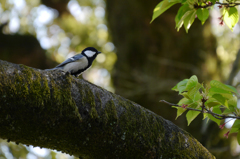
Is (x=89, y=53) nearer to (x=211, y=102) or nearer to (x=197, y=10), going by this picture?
(x=197, y=10)

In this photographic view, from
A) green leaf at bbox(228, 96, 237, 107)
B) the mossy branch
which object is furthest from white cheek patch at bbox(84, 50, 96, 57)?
green leaf at bbox(228, 96, 237, 107)

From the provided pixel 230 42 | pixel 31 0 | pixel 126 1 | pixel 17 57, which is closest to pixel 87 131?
pixel 17 57

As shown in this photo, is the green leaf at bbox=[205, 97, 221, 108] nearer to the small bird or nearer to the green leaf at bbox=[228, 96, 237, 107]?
the green leaf at bbox=[228, 96, 237, 107]

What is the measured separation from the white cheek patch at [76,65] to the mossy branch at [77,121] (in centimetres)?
196

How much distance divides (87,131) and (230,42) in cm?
485

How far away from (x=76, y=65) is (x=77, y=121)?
7.15 feet

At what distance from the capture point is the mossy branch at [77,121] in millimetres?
1102

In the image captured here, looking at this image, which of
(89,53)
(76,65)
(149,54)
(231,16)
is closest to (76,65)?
(76,65)

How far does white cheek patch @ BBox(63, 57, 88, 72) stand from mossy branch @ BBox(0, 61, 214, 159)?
1956 mm

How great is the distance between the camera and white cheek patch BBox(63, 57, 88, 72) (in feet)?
10.7

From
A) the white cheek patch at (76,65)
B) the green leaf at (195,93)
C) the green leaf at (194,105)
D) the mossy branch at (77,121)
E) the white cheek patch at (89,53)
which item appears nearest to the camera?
the mossy branch at (77,121)

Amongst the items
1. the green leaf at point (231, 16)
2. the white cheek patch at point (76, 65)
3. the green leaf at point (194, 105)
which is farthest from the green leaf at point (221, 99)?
the white cheek patch at point (76, 65)

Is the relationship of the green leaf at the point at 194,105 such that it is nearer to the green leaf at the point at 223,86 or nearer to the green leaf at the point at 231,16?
the green leaf at the point at 223,86

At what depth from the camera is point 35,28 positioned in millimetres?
5574
